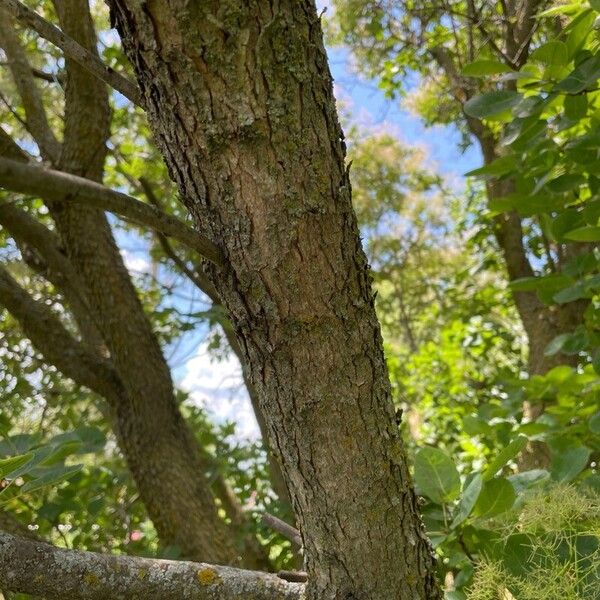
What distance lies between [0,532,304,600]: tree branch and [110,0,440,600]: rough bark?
98 millimetres

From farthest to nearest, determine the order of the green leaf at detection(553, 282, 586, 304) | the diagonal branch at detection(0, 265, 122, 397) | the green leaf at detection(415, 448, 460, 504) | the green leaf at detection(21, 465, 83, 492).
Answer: the diagonal branch at detection(0, 265, 122, 397)
the green leaf at detection(553, 282, 586, 304)
the green leaf at detection(415, 448, 460, 504)
the green leaf at detection(21, 465, 83, 492)

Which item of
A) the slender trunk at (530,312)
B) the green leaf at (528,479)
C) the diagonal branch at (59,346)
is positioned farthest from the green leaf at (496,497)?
the slender trunk at (530,312)

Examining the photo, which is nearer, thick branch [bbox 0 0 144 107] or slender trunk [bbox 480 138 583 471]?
thick branch [bbox 0 0 144 107]

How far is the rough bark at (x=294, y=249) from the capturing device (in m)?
0.64

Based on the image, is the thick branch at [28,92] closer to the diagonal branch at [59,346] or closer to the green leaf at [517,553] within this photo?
the diagonal branch at [59,346]

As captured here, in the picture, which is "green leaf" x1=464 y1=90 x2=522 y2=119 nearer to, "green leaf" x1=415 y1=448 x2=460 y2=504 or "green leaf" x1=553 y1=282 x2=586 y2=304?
"green leaf" x1=553 y1=282 x2=586 y2=304

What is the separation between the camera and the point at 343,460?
0.72 metres

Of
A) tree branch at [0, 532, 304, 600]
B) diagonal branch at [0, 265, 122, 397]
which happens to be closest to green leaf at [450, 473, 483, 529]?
tree branch at [0, 532, 304, 600]

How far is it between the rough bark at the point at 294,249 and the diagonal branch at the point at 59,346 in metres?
1.44

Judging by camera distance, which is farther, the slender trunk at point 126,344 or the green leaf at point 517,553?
the slender trunk at point 126,344

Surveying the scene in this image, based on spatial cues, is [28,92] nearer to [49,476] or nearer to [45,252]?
[45,252]

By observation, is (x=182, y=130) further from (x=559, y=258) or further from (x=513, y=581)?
(x=559, y=258)

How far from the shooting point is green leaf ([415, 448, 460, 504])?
38.0 inches

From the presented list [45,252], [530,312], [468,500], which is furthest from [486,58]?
[468,500]
